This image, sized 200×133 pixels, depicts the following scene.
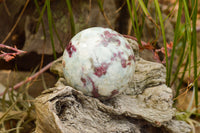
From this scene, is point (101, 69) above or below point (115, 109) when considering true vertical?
above

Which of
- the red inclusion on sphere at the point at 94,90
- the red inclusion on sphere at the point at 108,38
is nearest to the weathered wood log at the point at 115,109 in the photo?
the red inclusion on sphere at the point at 94,90

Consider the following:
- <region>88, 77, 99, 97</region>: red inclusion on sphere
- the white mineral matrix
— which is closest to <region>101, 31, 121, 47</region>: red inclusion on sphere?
the white mineral matrix

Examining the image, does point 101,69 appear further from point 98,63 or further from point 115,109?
point 115,109

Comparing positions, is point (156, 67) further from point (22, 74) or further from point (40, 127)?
point (22, 74)

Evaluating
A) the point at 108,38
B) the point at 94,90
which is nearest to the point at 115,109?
the point at 94,90

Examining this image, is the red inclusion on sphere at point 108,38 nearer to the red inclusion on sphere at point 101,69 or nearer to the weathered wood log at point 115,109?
the red inclusion on sphere at point 101,69

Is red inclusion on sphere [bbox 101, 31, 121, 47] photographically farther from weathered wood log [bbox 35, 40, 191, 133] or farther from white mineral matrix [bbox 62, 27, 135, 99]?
weathered wood log [bbox 35, 40, 191, 133]

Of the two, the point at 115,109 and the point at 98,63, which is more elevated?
the point at 98,63

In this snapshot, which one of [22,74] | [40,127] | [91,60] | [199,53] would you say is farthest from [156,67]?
[199,53]
